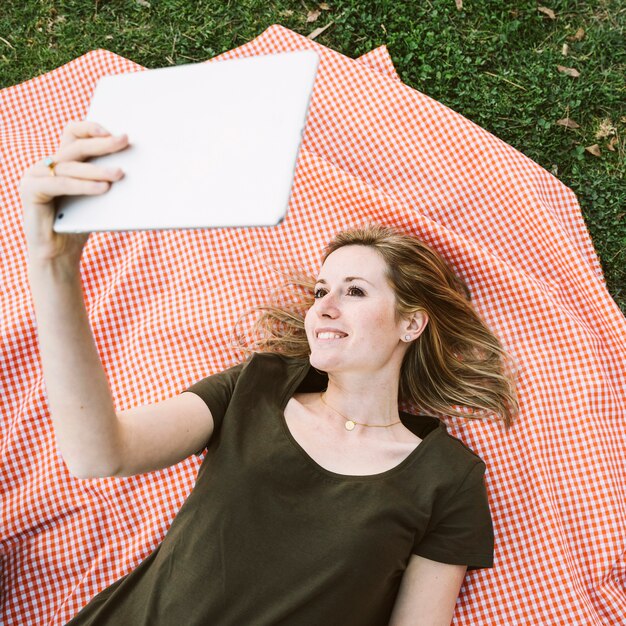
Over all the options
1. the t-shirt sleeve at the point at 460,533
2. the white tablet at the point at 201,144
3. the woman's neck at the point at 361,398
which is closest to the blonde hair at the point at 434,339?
the woman's neck at the point at 361,398

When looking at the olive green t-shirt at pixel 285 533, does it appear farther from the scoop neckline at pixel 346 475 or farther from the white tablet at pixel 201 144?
the white tablet at pixel 201 144

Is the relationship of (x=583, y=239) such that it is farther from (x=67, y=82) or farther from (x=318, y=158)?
(x=67, y=82)

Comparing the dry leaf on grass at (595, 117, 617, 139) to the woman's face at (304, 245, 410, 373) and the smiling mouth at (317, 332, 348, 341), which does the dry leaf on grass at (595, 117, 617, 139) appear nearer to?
the woman's face at (304, 245, 410, 373)

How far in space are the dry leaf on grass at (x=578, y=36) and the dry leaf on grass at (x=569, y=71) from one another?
253 millimetres

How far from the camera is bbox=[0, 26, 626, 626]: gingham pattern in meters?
3.61

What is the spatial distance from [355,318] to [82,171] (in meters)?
1.55

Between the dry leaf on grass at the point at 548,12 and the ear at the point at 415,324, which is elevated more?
the dry leaf on grass at the point at 548,12

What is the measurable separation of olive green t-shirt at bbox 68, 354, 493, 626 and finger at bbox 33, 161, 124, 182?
137 cm

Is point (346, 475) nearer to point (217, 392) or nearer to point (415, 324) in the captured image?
point (217, 392)

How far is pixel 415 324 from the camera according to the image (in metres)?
3.42

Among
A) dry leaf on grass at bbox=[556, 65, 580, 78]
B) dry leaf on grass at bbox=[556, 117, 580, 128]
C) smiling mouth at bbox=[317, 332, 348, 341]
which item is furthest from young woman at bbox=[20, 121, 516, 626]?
dry leaf on grass at bbox=[556, 65, 580, 78]

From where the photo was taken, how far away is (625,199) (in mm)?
4402

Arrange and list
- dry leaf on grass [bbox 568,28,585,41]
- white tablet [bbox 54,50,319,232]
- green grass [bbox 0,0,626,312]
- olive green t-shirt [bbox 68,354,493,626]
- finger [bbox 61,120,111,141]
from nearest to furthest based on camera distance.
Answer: white tablet [bbox 54,50,319,232], finger [bbox 61,120,111,141], olive green t-shirt [bbox 68,354,493,626], green grass [bbox 0,0,626,312], dry leaf on grass [bbox 568,28,585,41]

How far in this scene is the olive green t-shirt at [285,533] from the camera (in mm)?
2916
